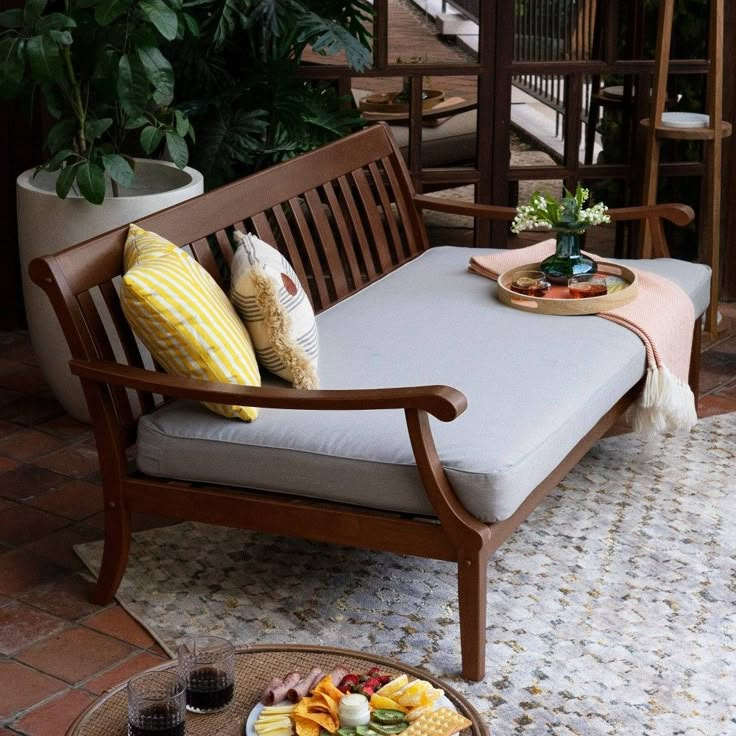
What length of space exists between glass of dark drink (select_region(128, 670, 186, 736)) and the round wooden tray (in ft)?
6.05

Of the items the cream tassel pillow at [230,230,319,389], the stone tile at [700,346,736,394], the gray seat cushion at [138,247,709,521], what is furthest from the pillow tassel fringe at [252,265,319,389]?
the stone tile at [700,346,736,394]

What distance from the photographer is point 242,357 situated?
9.54 feet

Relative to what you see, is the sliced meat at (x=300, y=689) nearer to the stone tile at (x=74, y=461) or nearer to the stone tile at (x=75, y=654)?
the stone tile at (x=75, y=654)

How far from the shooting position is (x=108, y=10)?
3.52 meters

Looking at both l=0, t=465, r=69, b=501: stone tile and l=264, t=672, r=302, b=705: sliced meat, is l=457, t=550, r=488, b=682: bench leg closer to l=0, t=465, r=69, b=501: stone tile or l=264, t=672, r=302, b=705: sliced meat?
l=264, t=672, r=302, b=705: sliced meat

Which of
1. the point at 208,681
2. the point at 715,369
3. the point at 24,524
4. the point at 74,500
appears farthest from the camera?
the point at 715,369

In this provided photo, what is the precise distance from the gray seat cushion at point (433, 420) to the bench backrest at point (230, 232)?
0.65ft

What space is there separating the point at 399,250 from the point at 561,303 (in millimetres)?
812

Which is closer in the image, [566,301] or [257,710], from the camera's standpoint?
[257,710]

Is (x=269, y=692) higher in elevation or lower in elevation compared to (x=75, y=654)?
higher

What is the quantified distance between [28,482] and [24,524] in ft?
0.90

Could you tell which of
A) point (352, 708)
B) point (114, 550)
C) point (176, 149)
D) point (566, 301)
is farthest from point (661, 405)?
point (352, 708)

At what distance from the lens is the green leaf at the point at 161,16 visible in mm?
3553

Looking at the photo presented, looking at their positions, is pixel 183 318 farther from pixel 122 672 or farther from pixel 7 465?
pixel 7 465
